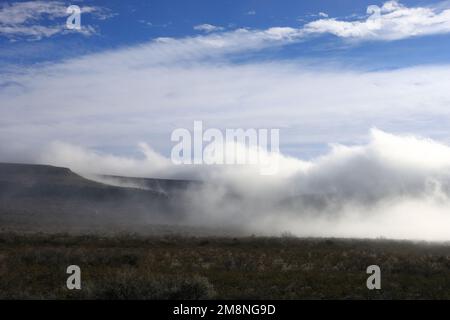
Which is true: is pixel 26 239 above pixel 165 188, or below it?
below

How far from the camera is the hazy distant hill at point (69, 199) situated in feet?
251

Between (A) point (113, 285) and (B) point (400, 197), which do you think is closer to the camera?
(A) point (113, 285)

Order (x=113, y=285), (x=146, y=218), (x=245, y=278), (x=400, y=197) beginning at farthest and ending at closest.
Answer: (x=400, y=197)
(x=146, y=218)
(x=245, y=278)
(x=113, y=285)

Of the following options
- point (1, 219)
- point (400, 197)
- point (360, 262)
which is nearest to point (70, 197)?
point (1, 219)

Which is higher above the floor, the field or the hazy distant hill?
the hazy distant hill

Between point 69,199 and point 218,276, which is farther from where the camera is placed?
point 69,199

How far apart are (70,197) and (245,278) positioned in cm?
8382

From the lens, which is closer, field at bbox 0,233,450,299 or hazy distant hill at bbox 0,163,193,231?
field at bbox 0,233,450,299

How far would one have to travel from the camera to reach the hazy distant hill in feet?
251

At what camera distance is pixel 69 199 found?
93562 mm

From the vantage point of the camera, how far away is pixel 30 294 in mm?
13578

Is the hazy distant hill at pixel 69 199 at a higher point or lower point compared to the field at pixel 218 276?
higher

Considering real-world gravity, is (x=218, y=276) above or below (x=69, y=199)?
below

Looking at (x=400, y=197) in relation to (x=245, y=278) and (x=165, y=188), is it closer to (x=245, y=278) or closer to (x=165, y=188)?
(x=165, y=188)
